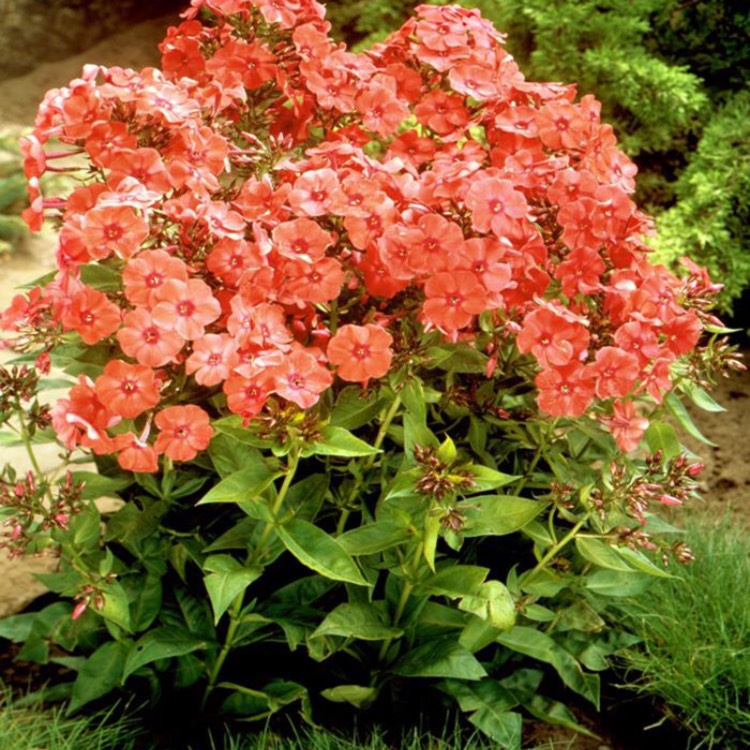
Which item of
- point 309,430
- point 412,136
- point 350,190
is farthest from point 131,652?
point 412,136

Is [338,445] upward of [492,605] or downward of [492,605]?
upward

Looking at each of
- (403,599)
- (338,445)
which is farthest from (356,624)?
(338,445)

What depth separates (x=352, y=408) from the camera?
81.4 inches

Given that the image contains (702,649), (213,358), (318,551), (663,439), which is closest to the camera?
(213,358)

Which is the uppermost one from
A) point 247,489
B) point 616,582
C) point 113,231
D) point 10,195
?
point 113,231

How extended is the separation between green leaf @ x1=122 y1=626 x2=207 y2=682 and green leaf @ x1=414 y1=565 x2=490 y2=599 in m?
0.53

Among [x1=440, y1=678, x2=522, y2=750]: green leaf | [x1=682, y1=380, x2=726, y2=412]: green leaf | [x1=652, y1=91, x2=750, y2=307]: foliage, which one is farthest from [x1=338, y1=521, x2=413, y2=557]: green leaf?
[x1=652, y1=91, x2=750, y2=307]: foliage

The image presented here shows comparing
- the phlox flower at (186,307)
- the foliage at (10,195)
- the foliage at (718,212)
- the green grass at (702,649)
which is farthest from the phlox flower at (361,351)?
the foliage at (10,195)

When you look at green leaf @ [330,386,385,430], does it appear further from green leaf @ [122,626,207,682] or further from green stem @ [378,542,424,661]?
green leaf @ [122,626,207,682]

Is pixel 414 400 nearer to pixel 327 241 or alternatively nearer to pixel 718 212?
pixel 327 241

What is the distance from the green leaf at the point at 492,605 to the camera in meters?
2.05

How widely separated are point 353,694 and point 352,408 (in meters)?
0.75

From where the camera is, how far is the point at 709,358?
Answer: 7.16 ft

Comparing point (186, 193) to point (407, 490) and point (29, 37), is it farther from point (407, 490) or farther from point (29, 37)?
point (29, 37)
